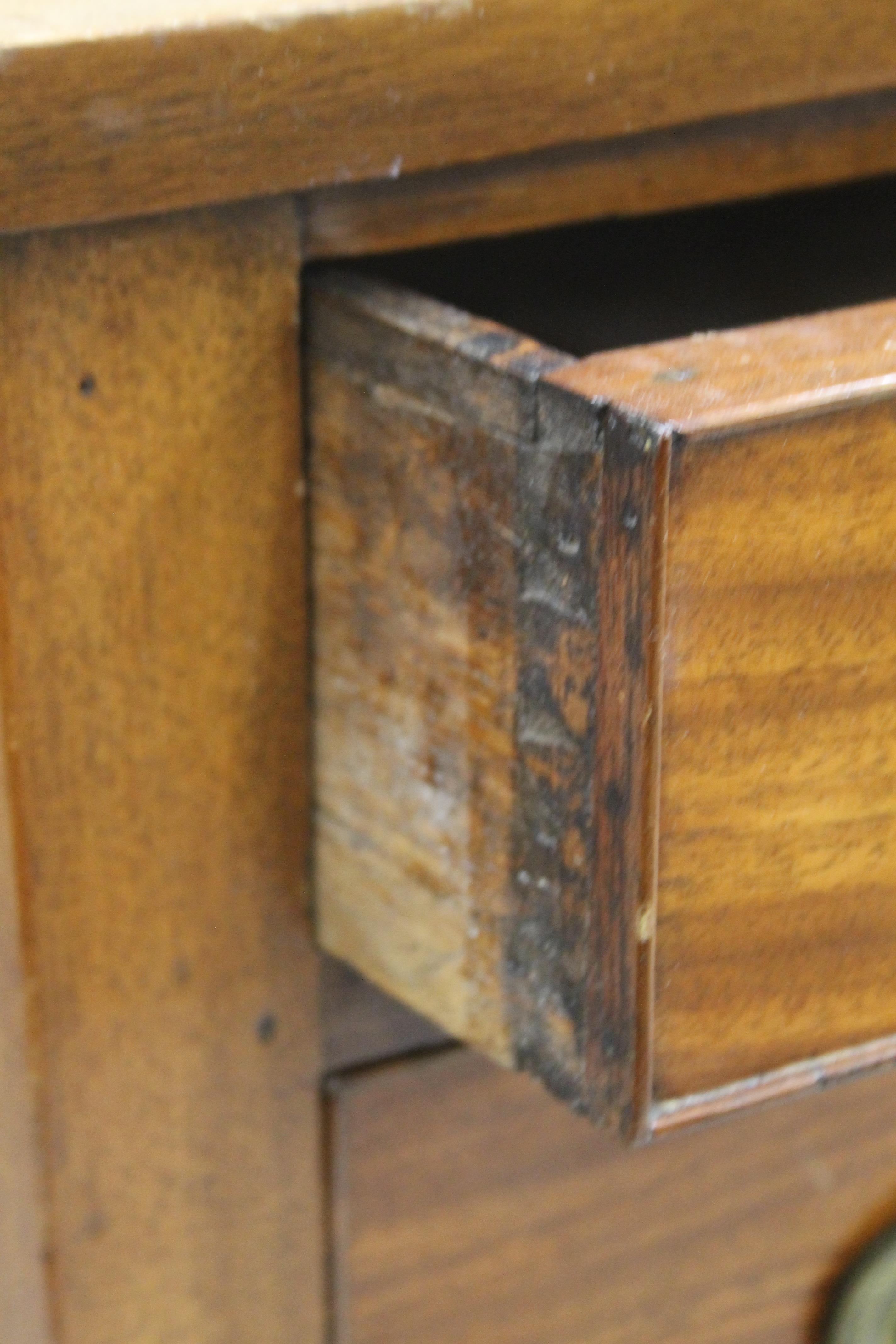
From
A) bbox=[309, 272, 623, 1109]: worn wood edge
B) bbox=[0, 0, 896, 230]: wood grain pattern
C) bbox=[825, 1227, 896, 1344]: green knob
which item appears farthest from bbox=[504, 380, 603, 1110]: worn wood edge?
bbox=[825, 1227, 896, 1344]: green knob

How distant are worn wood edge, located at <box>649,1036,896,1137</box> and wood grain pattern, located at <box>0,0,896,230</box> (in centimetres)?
28

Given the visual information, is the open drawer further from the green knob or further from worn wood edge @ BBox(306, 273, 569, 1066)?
the green knob

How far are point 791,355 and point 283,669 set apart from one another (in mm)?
223

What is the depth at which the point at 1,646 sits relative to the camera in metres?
0.58

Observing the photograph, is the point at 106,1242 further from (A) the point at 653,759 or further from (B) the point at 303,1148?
(A) the point at 653,759

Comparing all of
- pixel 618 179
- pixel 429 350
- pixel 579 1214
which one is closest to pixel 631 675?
pixel 429 350

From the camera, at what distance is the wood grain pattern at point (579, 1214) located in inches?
28.6

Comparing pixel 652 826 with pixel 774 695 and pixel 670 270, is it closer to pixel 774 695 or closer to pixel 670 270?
pixel 774 695

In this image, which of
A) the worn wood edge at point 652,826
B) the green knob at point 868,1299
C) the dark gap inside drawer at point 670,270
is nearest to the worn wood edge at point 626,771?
the worn wood edge at point 652,826

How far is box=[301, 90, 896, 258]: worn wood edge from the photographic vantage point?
23.5 inches

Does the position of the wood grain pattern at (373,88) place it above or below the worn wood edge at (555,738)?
above

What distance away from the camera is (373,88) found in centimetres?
53

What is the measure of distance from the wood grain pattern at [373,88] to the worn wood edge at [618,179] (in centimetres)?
3

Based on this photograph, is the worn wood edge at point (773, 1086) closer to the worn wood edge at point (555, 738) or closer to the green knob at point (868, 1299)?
the worn wood edge at point (555, 738)
